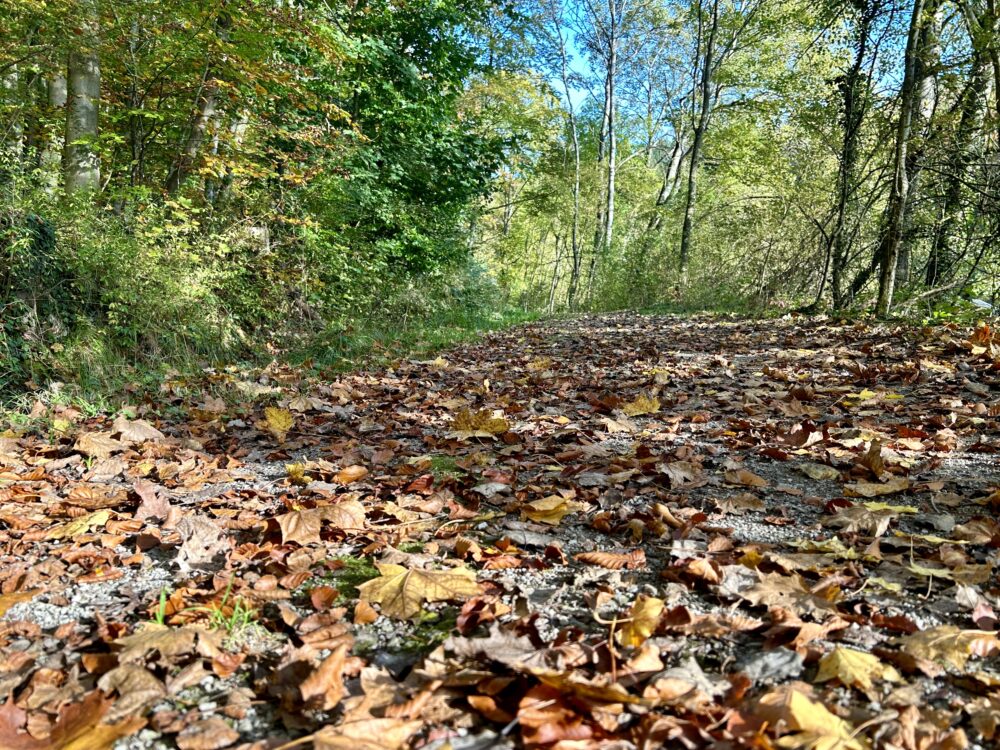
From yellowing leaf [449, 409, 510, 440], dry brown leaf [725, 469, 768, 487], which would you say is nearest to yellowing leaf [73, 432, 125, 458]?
yellowing leaf [449, 409, 510, 440]

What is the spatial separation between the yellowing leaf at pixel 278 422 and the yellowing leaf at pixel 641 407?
7.19ft

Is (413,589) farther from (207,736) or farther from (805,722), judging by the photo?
(805,722)

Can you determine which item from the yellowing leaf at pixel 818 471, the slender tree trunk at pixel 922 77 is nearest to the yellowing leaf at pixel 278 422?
the yellowing leaf at pixel 818 471

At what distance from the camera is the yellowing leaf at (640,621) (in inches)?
55.1

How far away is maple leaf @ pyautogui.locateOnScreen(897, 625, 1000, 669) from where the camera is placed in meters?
Result: 1.32

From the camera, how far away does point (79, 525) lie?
2.29 meters

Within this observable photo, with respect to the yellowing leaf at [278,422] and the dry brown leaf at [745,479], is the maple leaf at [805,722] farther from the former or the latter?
the yellowing leaf at [278,422]

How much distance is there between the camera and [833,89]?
10.5 meters

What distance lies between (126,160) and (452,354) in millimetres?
5431

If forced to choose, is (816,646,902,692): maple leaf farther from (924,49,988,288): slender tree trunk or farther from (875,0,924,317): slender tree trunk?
(924,49,988,288): slender tree trunk

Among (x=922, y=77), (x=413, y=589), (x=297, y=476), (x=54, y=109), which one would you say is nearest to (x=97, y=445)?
(x=297, y=476)

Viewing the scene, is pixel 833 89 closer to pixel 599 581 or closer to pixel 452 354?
pixel 452 354

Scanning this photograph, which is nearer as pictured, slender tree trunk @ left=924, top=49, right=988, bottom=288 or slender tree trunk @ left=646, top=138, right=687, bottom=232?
slender tree trunk @ left=924, top=49, right=988, bottom=288

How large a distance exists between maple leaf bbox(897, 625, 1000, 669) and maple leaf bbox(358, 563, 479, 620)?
1.05 meters
